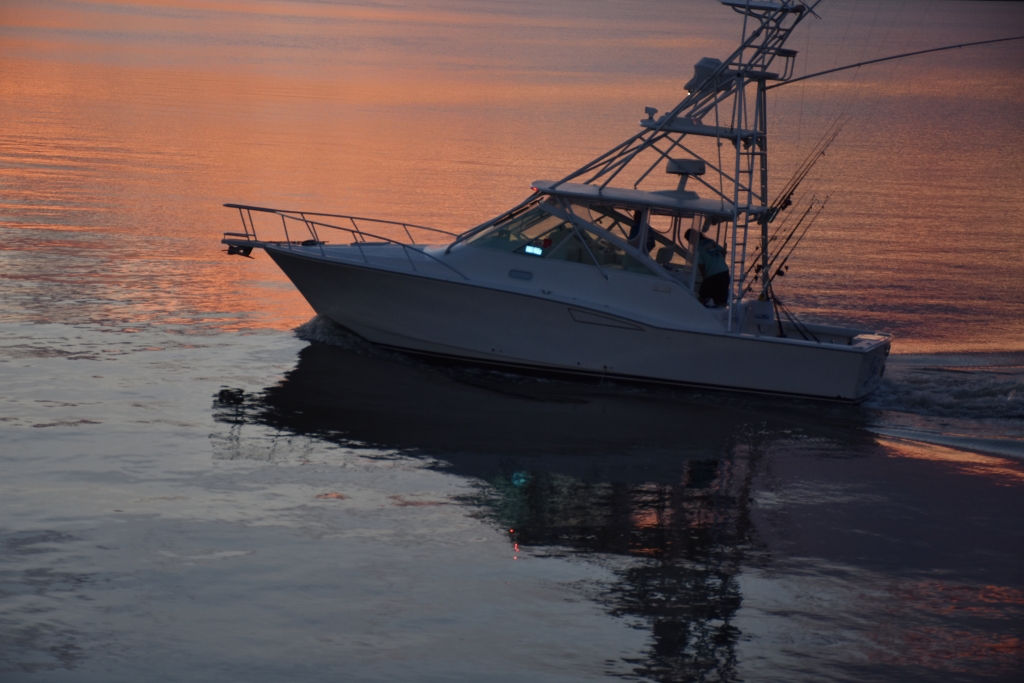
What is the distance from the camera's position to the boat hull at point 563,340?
13.3 meters

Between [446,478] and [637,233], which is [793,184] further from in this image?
[446,478]

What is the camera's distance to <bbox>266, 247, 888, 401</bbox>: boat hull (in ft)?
43.7

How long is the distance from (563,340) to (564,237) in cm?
123

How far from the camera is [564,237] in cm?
1391

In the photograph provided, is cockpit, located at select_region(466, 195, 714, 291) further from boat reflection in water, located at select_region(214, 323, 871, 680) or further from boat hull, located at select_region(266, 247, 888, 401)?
boat reflection in water, located at select_region(214, 323, 871, 680)

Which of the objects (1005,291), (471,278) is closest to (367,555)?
(471,278)

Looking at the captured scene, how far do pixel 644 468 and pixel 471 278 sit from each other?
12.2ft

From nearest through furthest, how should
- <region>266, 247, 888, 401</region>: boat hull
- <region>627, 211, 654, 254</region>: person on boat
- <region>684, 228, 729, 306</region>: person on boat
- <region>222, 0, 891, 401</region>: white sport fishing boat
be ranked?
<region>266, 247, 888, 401</region>: boat hull
<region>222, 0, 891, 401</region>: white sport fishing boat
<region>684, 228, 729, 306</region>: person on boat
<region>627, 211, 654, 254</region>: person on boat

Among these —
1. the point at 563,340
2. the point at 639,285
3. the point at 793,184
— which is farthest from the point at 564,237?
the point at 793,184

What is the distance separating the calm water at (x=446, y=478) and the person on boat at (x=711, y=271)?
118cm

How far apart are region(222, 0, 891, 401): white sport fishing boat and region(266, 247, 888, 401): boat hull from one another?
0.02m

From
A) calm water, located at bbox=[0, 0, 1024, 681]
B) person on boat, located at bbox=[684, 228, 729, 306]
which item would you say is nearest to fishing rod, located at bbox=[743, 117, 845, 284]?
person on boat, located at bbox=[684, 228, 729, 306]

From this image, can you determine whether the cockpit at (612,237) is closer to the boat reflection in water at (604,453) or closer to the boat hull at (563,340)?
the boat hull at (563,340)

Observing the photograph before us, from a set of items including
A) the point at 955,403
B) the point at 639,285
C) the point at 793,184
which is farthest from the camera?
the point at 793,184
